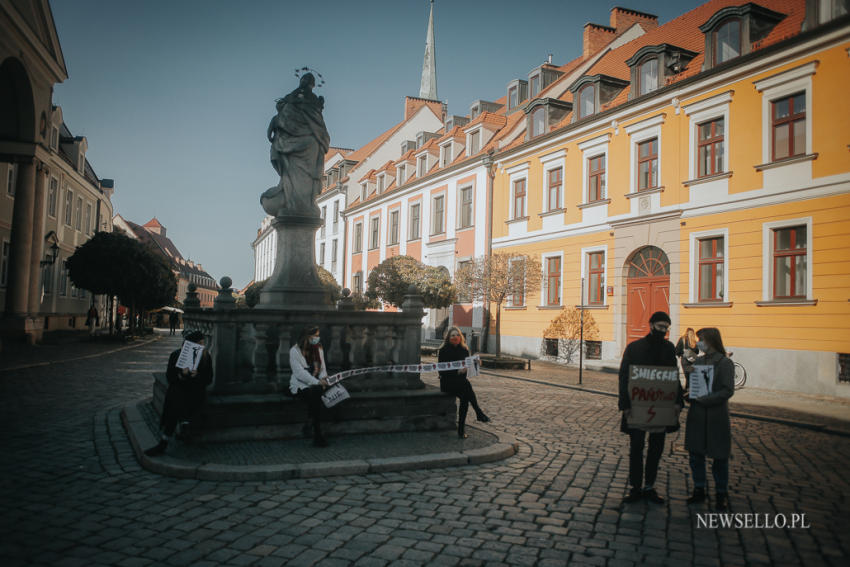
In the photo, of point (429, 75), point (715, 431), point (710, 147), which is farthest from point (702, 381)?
point (429, 75)

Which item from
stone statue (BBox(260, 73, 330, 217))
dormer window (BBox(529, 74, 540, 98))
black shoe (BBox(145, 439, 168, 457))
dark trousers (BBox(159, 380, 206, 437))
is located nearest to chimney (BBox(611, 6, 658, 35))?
dormer window (BBox(529, 74, 540, 98))

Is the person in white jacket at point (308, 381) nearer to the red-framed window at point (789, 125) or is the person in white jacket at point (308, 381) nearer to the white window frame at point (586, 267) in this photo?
the red-framed window at point (789, 125)

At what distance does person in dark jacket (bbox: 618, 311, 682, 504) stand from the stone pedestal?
4810mm

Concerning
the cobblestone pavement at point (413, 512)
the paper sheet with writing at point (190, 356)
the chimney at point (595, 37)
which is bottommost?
the cobblestone pavement at point (413, 512)

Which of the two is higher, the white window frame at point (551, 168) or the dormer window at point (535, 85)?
the dormer window at point (535, 85)

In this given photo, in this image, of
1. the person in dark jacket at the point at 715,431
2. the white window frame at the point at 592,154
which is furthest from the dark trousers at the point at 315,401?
the white window frame at the point at 592,154

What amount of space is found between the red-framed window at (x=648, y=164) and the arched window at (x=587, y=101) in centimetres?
300

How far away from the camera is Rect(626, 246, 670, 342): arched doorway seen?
1841 cm

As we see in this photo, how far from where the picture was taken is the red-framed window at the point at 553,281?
74.8 ft

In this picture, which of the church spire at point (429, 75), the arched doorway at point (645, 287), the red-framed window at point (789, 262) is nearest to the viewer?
the red-framed window at point (789, 262)

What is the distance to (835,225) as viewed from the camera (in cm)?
1397

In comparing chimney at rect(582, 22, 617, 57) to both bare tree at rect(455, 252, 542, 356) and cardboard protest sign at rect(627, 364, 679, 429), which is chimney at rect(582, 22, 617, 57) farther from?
cardboard protest sign at rect(627, 364, 679, 429)

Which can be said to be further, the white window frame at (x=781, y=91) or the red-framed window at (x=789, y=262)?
the red-framed window at (x=789, y=262)

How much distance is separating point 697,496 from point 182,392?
5426 millimetres
